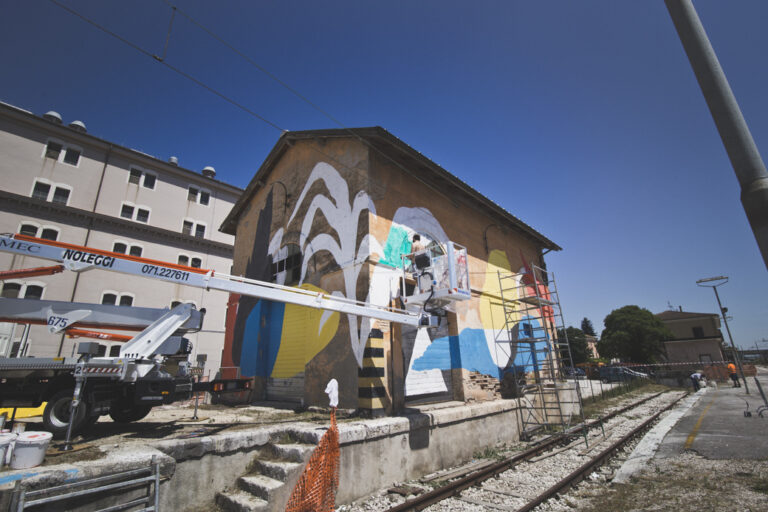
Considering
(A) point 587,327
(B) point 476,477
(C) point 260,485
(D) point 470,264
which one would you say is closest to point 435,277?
(D) point 470,264

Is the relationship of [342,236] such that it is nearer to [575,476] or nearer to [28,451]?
[28,451]

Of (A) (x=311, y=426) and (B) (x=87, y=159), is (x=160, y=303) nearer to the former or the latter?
(B) (x=87, y=159)

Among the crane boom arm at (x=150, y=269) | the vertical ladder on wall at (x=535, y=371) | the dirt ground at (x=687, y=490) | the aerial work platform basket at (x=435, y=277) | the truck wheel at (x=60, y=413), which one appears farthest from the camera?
the vertical ladder on wall at (x=535, y=371)

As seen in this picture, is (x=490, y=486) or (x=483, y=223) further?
(x=483, y=223)

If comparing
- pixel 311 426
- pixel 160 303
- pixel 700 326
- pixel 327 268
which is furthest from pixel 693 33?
pixel 700 326

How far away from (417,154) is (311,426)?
7830 millimetres

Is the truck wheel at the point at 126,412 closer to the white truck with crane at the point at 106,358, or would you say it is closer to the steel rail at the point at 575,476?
the white truck with crane at the point at 106,358

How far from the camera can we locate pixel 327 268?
10.3m

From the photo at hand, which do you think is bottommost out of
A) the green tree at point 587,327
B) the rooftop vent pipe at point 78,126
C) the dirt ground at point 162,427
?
the dirt ground at point 162,427

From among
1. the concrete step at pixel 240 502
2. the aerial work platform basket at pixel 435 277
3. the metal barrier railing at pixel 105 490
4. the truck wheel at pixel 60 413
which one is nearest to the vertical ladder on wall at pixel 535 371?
the aerial work platform basket at pixel 435 277

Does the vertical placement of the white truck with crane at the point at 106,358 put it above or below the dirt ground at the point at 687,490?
above

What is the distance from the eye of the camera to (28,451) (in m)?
4.12

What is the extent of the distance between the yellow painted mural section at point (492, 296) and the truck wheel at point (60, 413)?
10.5m

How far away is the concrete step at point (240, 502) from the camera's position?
4.90 m
